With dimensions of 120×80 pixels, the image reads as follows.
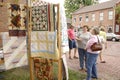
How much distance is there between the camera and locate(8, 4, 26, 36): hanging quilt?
530cm

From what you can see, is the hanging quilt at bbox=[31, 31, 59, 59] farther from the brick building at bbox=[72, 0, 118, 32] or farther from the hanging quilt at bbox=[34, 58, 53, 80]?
the brick building at bbox=[72, 0, 118, 32]

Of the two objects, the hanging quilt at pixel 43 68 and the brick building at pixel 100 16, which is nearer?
the hanging quilt at pixel 43 68

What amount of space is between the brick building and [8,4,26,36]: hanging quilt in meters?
31.6

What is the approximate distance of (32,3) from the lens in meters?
5.39

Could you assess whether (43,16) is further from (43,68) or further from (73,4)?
(73,4)

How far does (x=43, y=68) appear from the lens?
5211 mm

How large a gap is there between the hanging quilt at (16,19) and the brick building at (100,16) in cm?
3159

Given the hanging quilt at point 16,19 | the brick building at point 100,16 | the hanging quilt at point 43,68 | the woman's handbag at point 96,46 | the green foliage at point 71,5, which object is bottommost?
the hanging quilt at point 43,68

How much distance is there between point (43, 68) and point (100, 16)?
34.6 metres

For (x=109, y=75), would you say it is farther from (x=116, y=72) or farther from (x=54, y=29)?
(x=54, y=29)

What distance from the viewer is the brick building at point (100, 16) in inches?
1416

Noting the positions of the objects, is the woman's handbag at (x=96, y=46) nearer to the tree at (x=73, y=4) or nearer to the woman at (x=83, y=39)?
the woman at (x=83, y=39)

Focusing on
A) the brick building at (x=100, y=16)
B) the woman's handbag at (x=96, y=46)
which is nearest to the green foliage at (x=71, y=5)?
the brick building at (x=100, y=16)

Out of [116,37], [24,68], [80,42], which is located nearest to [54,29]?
[80,42]
